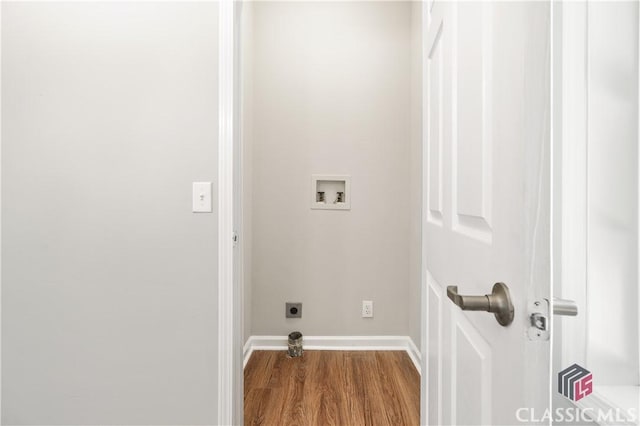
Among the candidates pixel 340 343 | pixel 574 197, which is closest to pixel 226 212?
pixel 574 197

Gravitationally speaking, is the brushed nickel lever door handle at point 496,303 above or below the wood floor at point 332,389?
above

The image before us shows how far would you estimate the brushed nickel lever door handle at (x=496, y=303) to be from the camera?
0.43 metres

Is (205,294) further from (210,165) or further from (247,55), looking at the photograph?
(247,55)

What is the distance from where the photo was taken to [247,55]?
2.12 meters

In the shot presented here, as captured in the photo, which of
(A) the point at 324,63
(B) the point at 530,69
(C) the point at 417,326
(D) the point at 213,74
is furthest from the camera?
(A) the point at 324,63

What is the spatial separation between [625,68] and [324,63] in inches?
78.1

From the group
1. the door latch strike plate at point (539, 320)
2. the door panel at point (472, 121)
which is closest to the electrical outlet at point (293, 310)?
the door panel at point (472, 121)

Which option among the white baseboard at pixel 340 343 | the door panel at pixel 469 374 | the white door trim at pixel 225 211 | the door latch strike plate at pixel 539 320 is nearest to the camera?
the door latch strike plate at pixel 539 320

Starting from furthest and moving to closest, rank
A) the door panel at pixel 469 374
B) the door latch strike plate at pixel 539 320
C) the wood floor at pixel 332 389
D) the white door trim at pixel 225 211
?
the wood floor at pixel 332 389 < the white door trim at pixel 225 211 < the door panel at pixel 469 374 < the door latch strike plate at pixel 539 320

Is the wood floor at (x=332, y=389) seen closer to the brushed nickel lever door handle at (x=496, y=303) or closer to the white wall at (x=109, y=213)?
the white wall at (x=109, y=213)

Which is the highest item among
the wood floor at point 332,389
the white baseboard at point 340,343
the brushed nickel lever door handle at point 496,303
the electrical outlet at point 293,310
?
the brushed nickel lever door handle at point 496,303

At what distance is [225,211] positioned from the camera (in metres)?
1.18

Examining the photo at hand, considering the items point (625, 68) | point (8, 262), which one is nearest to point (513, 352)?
point (625, 68)

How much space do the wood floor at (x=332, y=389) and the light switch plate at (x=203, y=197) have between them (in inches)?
42.1
